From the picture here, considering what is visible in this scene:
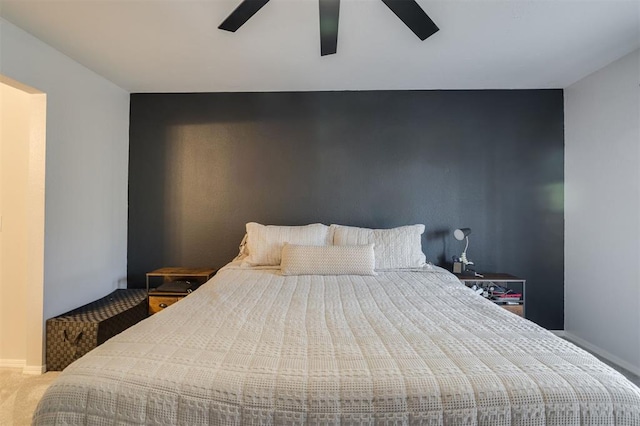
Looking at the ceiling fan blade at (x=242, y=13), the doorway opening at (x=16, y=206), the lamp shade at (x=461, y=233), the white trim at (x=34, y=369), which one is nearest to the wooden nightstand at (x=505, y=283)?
the lamp shade at (x=461, y=233)

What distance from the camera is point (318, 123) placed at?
10.6 feet

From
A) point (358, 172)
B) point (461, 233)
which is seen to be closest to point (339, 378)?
point (461, 233)

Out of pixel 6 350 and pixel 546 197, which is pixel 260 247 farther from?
pixel 546 197

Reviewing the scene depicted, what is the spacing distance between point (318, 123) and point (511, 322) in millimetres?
2413

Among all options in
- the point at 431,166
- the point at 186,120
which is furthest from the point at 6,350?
the point at 431,166

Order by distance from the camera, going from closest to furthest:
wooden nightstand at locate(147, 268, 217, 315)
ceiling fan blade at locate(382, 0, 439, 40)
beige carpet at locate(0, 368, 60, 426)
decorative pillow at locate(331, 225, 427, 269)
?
1. ceiling fan blade at locate(382, 0, 439, 40)
2. beige carpet at locate(0, 368, 60, 426)
3. decorative pillow at locate(331, 225, 427, 269)
4. wooden nightstand at locate(147, 268, 217, 315)

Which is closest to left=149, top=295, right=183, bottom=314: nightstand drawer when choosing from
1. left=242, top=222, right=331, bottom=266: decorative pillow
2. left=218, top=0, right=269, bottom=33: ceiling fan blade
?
left=242, top=222, right=331, bottom=266: decorative pillow

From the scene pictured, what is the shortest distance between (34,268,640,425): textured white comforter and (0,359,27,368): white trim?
1948 millimetres

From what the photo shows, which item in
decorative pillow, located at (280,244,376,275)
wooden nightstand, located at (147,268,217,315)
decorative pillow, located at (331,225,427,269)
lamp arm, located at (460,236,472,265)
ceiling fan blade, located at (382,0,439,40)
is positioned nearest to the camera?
ceiling fan blade, located at (382,0,439,40)

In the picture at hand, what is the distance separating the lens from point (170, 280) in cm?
296

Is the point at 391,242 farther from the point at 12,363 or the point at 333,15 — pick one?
the point at 12,363

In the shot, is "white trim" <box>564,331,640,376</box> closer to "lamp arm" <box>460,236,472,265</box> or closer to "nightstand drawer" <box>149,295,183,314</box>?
"lamp arm" <box>460,236,472,265</box>

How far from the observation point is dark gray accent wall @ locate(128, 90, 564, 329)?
10.4 ft

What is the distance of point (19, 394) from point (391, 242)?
8.99 ft
